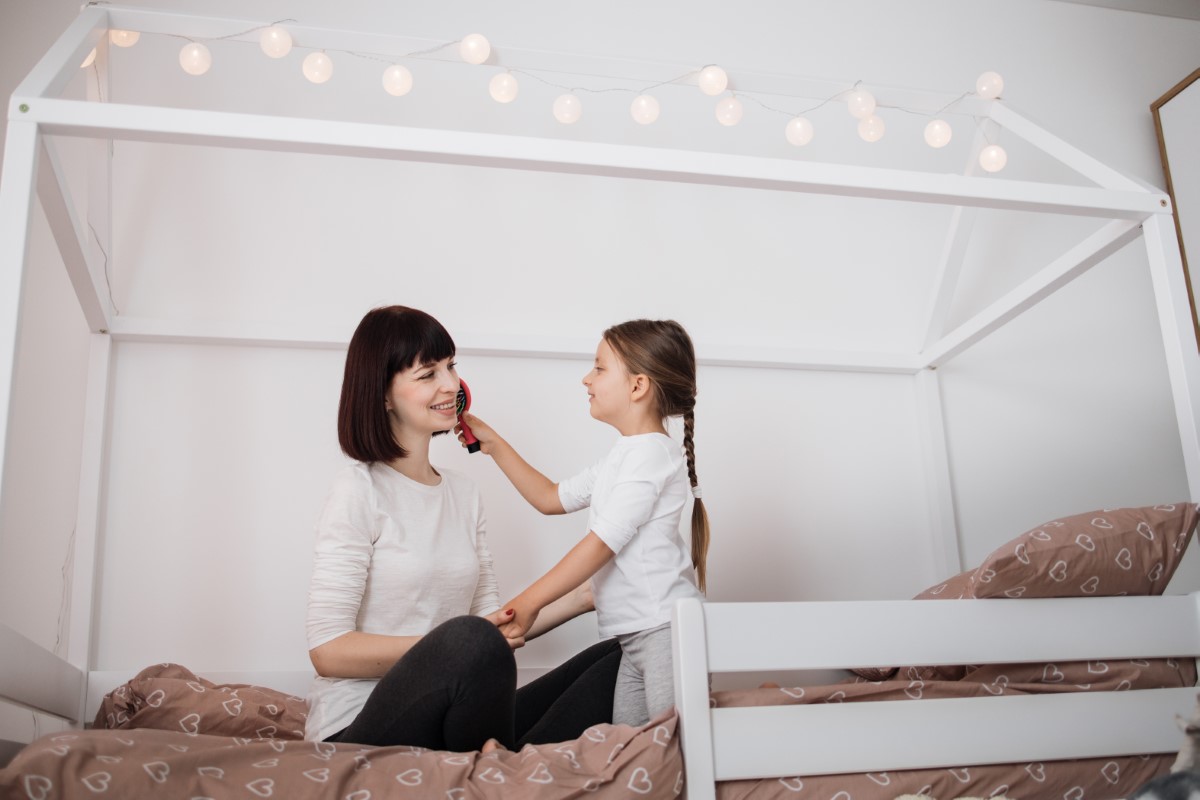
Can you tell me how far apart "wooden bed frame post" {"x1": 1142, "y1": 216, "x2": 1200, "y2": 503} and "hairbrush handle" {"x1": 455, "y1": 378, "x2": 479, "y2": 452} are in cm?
104

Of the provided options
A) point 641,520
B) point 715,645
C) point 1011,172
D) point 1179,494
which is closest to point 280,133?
point 641,520

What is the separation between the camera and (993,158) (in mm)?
1676

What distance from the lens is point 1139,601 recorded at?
117 cm

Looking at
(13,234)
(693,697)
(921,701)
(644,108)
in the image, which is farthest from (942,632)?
(13,234)

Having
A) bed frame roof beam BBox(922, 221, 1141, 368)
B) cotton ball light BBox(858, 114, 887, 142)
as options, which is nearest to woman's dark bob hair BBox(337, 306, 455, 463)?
cotton ball light BBox(858, 114, 887, 142)

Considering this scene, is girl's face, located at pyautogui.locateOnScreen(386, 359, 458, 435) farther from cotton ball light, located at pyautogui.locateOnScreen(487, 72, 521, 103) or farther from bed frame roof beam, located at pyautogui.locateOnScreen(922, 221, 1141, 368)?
bed frame roof beam, located at pyautogui.locateOnScreen(922, 221, 1141, 368)

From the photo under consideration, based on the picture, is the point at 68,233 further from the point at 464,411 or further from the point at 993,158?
the point at 993,158

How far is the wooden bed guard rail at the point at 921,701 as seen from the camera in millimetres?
977

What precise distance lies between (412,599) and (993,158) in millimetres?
1286

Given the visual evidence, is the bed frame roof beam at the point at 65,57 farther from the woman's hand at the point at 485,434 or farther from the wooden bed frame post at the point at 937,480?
the wooden bed frame post at the point at 937,480

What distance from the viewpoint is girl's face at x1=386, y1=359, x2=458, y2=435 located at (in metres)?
1.36

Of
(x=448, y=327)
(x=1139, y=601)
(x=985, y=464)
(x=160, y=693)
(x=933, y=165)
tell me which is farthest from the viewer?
(x=933, y=165)

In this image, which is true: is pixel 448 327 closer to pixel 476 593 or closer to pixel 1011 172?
pixel 476 593

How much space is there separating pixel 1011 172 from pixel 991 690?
61.3 inches
